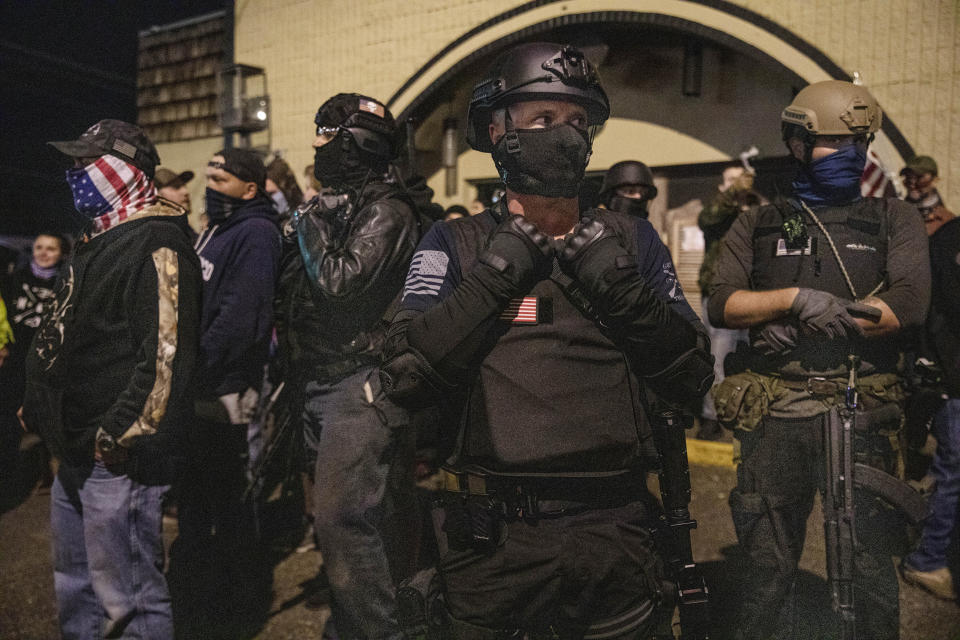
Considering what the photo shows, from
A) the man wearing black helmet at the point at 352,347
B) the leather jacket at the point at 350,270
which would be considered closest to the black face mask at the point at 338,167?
the man wearing black helmet at the point at 352,347

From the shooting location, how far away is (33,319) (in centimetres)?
621

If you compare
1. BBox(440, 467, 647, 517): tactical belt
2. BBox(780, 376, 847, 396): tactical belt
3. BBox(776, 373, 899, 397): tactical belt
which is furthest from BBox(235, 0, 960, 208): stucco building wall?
BBox(440, 467, 647, 517): tactical belt

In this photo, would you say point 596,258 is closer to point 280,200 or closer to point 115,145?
point 115,145

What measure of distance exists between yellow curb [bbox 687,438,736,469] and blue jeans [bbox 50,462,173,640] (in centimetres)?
468

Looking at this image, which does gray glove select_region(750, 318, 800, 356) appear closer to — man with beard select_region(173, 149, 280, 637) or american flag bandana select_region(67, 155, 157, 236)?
man with beard select_region(173, 149, 280, 637)

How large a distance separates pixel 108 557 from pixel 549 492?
185 cm

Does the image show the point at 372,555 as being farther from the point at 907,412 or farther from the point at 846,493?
→ the point at 907,412

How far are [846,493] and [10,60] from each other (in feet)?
63.9

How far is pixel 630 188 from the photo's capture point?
527 cm

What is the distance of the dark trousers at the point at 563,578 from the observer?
1778 millimetres

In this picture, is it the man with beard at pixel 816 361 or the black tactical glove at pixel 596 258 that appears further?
the man with beard at pixel 816 361

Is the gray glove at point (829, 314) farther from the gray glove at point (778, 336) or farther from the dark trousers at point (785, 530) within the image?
the dark trousers at point (785, 530)

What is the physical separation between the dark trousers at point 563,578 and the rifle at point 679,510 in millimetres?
65

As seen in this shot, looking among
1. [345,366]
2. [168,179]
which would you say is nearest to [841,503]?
[345,366]
